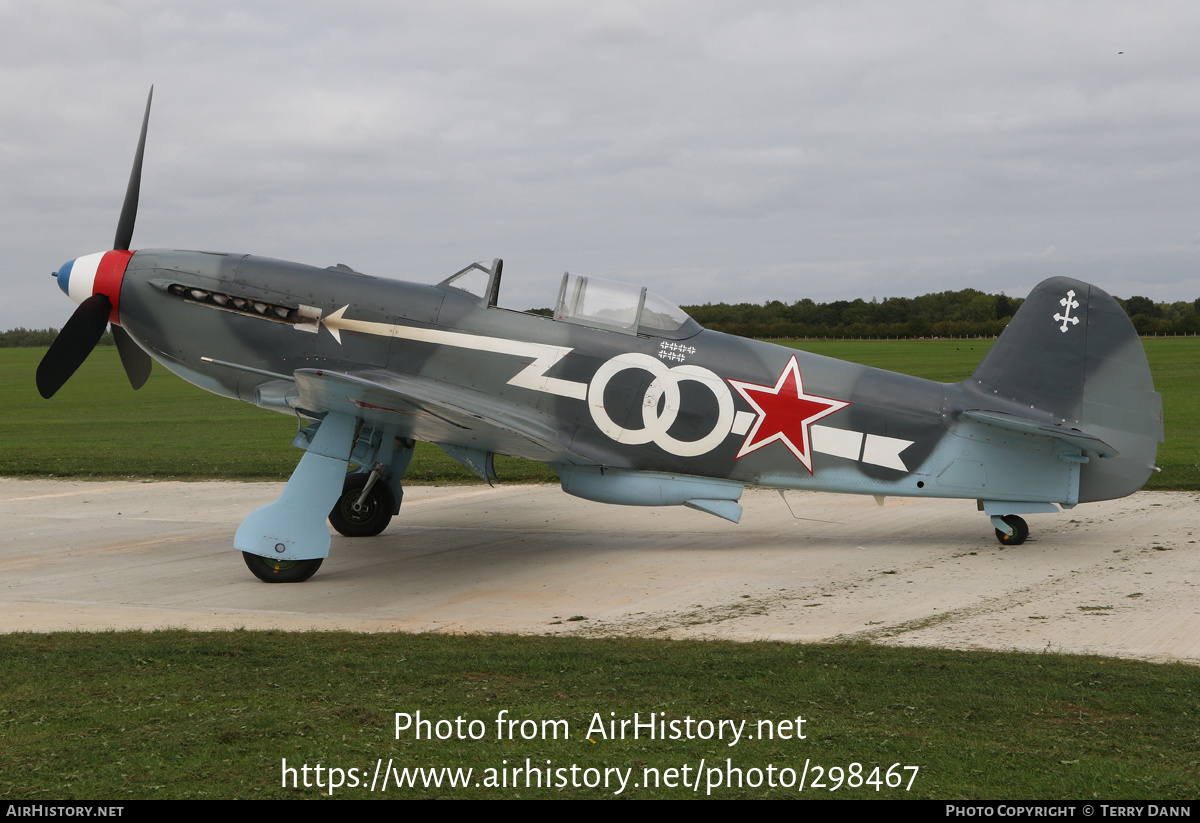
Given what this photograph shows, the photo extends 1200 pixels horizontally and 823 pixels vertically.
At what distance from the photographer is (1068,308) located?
923cm

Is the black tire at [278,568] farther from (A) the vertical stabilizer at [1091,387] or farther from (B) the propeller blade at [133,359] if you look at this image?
(A) the vertical stabilizer at [1091,387]

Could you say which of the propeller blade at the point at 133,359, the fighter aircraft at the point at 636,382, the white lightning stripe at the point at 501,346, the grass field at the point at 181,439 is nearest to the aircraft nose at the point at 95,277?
the fighter aircraft at the point at 636,382

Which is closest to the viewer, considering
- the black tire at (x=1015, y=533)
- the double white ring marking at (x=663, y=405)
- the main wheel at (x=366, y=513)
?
the double white ring marking at (x=663, y=405)

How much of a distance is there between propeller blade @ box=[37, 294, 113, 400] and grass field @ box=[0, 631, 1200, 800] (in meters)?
3.30

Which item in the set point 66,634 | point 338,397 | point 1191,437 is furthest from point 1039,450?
point 1191,437

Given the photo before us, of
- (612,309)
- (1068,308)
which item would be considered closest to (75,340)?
(612,309)

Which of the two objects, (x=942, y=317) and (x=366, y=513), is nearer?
(x=366, y=513)

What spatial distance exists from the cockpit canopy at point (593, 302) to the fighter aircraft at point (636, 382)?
16 millimetres

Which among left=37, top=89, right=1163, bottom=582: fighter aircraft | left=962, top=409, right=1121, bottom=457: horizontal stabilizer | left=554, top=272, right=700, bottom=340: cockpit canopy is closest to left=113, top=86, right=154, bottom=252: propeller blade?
left=37, top=89, right=1163, bottom=582: fighter aircraft

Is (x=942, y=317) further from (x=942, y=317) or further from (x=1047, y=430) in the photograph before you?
(x=1047, y=430)

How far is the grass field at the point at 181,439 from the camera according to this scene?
14602 mm

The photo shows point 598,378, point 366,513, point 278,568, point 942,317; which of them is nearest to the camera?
point 278,568

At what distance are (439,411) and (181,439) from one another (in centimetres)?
1459
